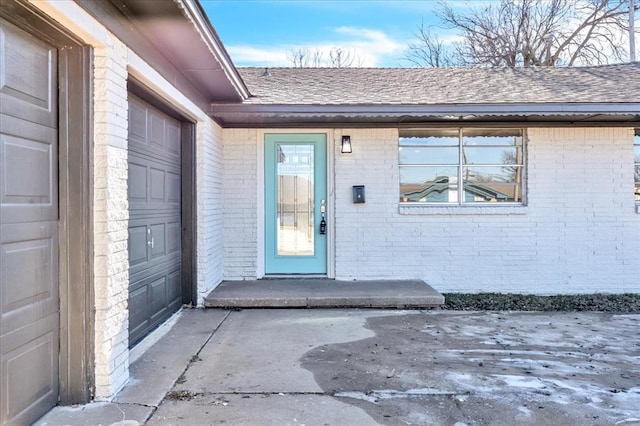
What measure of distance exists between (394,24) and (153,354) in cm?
1805

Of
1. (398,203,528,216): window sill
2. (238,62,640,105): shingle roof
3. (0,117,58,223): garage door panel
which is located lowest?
(398,203,528,216): window sill

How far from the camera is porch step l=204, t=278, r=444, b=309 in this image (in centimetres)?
590

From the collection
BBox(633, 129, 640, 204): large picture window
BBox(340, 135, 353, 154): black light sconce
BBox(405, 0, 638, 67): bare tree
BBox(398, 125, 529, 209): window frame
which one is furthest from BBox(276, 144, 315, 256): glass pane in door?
BBox(405, 0, 638, 67): bare tree

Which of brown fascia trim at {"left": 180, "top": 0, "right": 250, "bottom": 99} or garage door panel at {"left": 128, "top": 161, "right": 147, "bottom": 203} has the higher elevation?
brown fascia trim at {"left": 180, "top": 0, "right": 250, "bottom": 99}

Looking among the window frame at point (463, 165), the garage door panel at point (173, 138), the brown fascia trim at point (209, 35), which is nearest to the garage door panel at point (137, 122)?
the garage door panel at point (173, 138)

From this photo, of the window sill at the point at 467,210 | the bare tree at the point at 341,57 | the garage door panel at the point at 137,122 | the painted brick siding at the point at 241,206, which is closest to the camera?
the garage door panel at the point at 137,122

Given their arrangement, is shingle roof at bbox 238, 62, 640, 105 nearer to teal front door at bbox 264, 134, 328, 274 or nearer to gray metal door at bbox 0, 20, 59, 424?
teal front door at bbox 264, 134, 328, 274

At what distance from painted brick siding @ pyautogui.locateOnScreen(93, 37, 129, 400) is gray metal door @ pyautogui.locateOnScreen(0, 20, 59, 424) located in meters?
0.25

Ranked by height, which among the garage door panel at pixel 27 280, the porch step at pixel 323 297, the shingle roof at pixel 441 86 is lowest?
the porch step at pixel 323 297

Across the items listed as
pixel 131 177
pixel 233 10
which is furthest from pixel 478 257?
pixel 233 10

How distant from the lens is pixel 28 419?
2730 mm

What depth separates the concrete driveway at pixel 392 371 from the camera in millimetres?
3064

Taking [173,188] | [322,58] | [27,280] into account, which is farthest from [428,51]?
[27,280]

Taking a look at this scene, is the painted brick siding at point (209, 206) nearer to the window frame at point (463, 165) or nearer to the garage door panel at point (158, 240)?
the garage door panel at point (158, 240)
